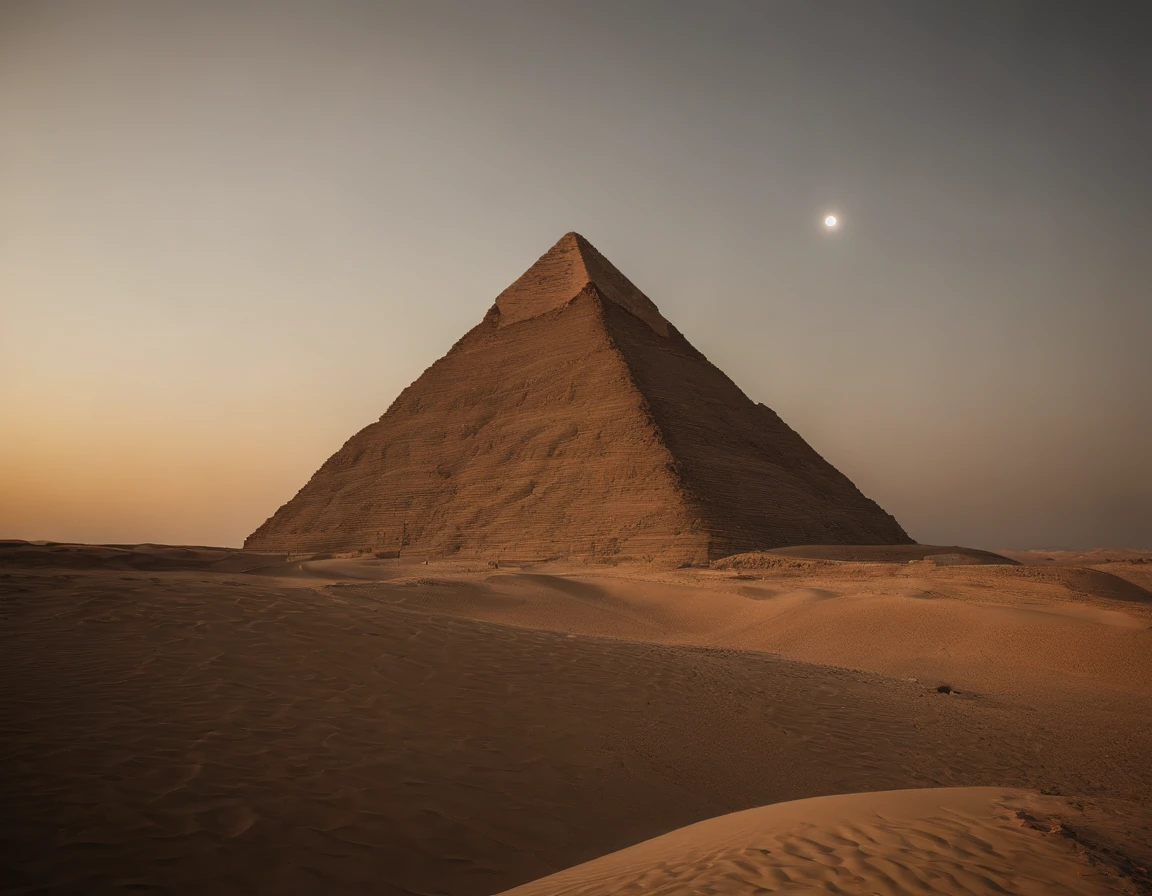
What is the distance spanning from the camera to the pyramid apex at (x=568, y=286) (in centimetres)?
4594

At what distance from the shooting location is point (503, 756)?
396 cm

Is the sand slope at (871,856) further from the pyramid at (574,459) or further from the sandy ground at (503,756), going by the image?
the pyramid at (574,459)

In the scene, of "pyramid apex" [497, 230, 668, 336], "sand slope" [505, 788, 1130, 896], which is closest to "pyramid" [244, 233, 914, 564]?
"pyramid apex" [497, 230, 668, 336]

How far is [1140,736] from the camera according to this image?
224 inches

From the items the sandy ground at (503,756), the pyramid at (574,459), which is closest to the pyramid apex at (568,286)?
the pyramid at (574,459)

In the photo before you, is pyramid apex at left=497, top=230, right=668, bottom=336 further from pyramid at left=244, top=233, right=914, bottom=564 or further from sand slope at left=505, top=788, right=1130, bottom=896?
sand slope at left=505, top=788, right=1130, bottom=896

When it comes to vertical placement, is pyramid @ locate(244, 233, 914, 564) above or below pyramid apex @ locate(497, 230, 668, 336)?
below

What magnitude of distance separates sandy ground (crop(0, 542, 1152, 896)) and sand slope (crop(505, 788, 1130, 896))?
2 cm

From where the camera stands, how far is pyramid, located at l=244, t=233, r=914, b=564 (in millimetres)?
28484

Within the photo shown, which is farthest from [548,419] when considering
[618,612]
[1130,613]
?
[1130,613]

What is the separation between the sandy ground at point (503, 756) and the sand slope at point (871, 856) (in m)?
0.02

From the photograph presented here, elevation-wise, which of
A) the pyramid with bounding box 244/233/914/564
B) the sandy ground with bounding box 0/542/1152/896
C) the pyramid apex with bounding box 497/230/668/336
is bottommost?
the sandy ground with bounding box 0/542/1152/896

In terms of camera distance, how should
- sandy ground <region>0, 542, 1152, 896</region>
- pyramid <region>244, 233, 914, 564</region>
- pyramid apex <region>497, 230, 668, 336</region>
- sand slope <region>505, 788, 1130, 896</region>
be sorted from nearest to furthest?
sand slope <region>505, 788, 1130, 896</region> < sandy ground <region>0, 542, 1152, 896</region> < pyramid <region>244, 233, 914, 564</region> < pyramid apex <region>497, 230, 668, 336</region>

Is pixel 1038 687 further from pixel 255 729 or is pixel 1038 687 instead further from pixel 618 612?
pixel 255 729
